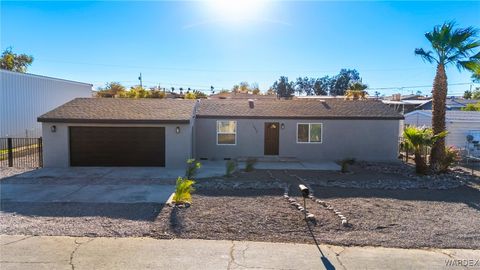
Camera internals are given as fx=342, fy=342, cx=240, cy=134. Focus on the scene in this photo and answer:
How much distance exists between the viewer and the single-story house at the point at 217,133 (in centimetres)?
1488

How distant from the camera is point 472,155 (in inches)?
720

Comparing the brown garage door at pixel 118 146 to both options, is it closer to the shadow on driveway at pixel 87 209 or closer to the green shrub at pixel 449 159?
the shadow on driveway at pixel 87 209

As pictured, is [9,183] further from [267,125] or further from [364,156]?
[364,156]

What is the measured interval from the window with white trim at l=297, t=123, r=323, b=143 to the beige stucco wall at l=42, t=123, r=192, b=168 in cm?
614

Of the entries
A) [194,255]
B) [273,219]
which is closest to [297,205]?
[273,219]

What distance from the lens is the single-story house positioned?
1488 cm

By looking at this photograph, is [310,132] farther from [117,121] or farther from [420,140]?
[117,121]

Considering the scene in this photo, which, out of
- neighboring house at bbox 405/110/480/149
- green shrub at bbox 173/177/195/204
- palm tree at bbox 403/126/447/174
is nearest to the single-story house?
neighboring house at bbox 405/110/480/149

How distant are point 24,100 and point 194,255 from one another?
21.1 m

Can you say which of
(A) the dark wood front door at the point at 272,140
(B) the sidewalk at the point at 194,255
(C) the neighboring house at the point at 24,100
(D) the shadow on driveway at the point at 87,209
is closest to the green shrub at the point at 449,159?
(A) the dark wood front door at the point at 272,140

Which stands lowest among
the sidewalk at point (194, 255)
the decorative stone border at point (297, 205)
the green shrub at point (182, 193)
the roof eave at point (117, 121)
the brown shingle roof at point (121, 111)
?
the sidewalk at point (194, 255)

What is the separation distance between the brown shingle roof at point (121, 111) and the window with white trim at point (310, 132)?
572 centimetres

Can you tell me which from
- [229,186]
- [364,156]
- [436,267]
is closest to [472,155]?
[364,156]

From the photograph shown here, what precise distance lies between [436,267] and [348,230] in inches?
75.5
